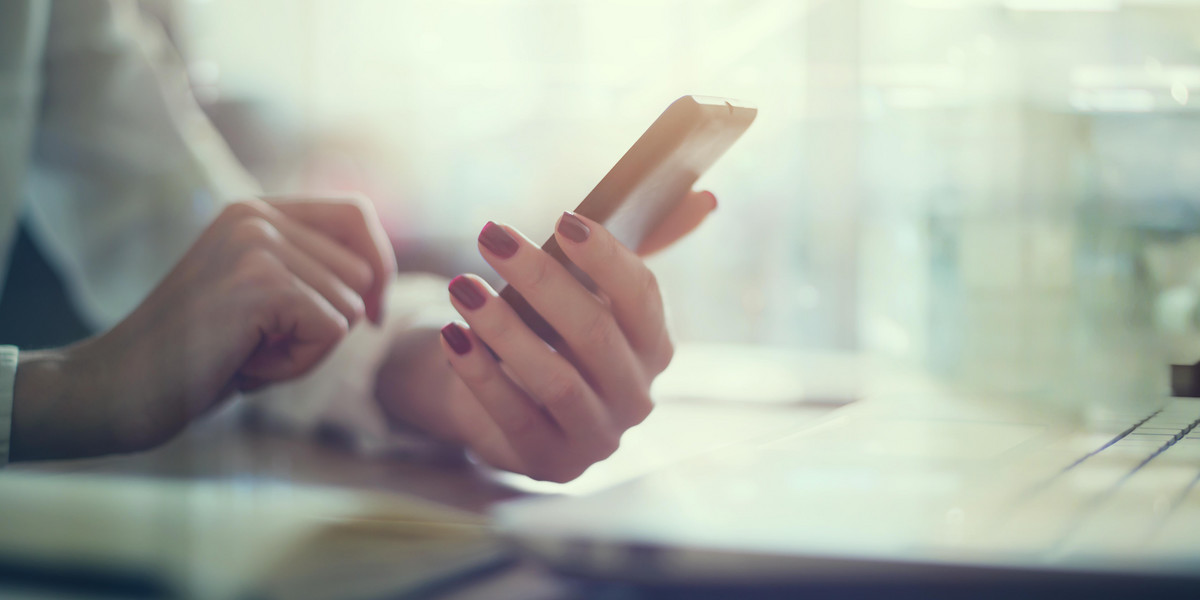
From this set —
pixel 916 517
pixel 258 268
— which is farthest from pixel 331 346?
pixel 916 517

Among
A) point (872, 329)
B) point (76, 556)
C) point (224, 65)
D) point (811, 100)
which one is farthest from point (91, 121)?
point (872, 329)

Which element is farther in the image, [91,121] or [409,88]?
[409,88]

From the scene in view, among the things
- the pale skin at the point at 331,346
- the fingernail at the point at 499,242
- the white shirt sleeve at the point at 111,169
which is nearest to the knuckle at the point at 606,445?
the pale skin at the point at 331,346

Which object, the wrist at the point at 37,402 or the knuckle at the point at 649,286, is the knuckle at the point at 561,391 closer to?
the knuckle at the point at 649,286

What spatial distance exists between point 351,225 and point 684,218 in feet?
0.68

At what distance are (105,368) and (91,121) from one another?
0.39 meters

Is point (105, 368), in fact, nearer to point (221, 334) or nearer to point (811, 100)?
point (221, 334)

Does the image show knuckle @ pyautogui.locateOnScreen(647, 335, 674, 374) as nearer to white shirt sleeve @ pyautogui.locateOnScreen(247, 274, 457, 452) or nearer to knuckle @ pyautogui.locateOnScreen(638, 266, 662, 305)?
knuckle @ pyautogui.locateOnScreen(638, 266, 662, 305)

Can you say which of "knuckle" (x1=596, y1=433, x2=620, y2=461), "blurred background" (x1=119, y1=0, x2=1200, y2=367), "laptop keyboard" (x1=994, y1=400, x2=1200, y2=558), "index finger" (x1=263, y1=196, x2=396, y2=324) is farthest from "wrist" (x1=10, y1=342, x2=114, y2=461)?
"blurred background" (x1=119, y1=0, x2=1200, y2=367)

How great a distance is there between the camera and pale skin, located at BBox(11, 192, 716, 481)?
25cm

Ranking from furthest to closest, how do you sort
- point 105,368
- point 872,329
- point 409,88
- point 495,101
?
point 872,329, point 409,88, point 495,101, point 105,368

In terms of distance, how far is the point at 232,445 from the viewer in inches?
15.7

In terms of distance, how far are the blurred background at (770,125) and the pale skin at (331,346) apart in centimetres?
39

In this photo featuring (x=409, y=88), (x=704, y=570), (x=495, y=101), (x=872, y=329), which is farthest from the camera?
(x=872, y=329)
